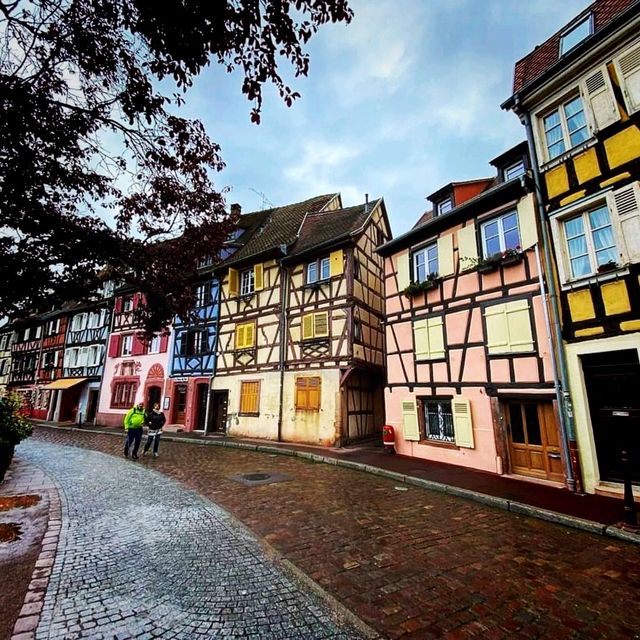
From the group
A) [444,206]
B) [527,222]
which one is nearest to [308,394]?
[444,206]

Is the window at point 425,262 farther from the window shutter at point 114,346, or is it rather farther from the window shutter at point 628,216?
the window shutter at point 114,346

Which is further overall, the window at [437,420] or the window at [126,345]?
the window at [126,345]

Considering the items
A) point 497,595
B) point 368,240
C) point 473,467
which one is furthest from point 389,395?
point 497,595

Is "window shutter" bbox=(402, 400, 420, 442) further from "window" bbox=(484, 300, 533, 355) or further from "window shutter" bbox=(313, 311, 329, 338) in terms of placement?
"window shutter" bbox=(313, 311, 329, 338)

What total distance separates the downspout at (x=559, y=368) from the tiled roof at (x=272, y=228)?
10.9 meters

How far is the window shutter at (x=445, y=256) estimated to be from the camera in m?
11.0

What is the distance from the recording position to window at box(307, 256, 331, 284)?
15609 mm

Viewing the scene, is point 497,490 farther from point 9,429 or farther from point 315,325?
point 9,429

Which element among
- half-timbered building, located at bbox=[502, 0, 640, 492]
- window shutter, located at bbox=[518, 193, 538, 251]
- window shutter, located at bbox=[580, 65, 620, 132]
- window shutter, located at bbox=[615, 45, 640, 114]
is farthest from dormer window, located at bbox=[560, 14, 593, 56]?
window shutter, located at bbox=[518, 193, 538, 251]

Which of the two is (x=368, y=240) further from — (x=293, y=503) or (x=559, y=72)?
(x=293, y=503)

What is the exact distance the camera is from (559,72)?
8.60 meters

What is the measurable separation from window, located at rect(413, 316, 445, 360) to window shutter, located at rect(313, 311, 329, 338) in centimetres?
416

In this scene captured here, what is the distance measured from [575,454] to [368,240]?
1176cm

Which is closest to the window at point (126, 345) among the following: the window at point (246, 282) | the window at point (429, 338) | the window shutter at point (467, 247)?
the window at point (246, 282)
